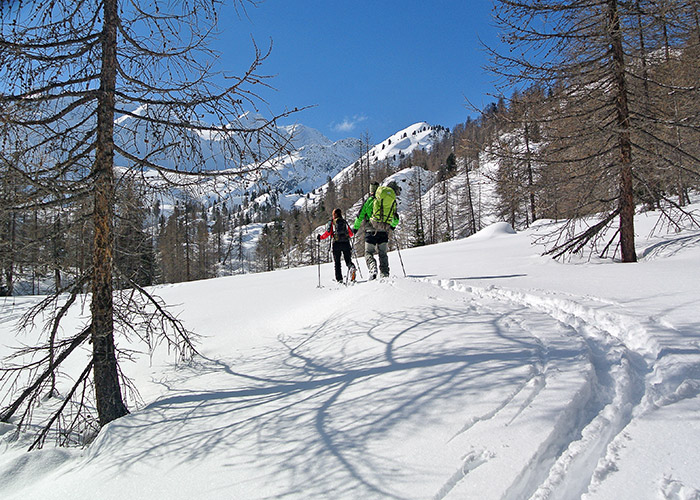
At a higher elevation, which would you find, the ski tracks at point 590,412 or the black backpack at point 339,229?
the black backpack at point 339,229

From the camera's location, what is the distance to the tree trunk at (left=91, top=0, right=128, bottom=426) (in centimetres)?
366

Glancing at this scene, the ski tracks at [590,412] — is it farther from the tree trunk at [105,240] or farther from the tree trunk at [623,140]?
the tree trunk at [623,140]

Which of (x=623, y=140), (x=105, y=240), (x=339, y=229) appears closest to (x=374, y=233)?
(x=339, y=229)

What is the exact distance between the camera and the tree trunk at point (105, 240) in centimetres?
366

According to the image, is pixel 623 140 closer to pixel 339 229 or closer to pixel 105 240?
pixel 339 229

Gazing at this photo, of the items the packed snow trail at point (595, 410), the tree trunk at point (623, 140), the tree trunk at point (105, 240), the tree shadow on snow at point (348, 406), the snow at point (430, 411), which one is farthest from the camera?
the tree trunk at point (623, 140)

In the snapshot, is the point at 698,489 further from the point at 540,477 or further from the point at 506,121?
the point at 506,121

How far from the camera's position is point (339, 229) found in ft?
30.2

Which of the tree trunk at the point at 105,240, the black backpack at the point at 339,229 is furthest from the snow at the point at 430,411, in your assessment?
the black backpack at the point at 339,229

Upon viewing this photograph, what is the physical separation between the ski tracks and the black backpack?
5.86 metres

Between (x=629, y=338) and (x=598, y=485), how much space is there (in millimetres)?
2391

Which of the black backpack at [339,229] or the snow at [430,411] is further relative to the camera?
the black backpack at [339,229]

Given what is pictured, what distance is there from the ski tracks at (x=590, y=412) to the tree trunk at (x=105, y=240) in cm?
370

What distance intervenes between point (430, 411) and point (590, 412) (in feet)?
3.32
